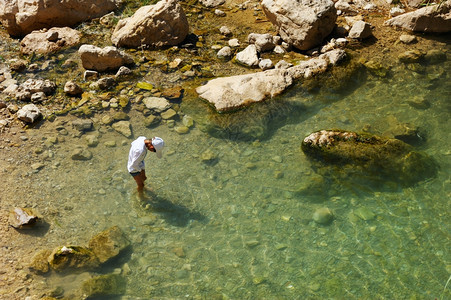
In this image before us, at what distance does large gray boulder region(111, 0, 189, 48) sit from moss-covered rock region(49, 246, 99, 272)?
6419mm

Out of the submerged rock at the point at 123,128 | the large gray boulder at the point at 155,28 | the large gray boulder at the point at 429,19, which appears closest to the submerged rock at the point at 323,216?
the submerged rock at the point at 123,128

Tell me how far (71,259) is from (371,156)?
17.6ft

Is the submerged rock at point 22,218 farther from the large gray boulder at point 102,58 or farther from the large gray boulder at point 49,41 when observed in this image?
the large gray boulder at point 49,41

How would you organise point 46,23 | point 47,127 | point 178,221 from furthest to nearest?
point 46,23 → point 47,127 → point 178,221

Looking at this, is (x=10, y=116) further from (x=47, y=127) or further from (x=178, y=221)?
(x=178, y=221)

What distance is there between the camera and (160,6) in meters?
11.1

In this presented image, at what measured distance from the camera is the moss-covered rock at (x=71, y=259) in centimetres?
640

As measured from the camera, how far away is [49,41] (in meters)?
11.7

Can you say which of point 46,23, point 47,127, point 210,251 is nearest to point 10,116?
point 47,127

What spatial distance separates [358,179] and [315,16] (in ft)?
15.3

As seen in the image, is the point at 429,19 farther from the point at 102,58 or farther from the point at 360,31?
the point at 102,58

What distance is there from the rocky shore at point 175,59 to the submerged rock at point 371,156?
11 cm

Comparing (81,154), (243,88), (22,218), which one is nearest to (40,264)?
(22,218)

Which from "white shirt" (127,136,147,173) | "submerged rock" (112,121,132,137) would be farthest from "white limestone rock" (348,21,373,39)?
"white shirt" (127,136,147,173)
